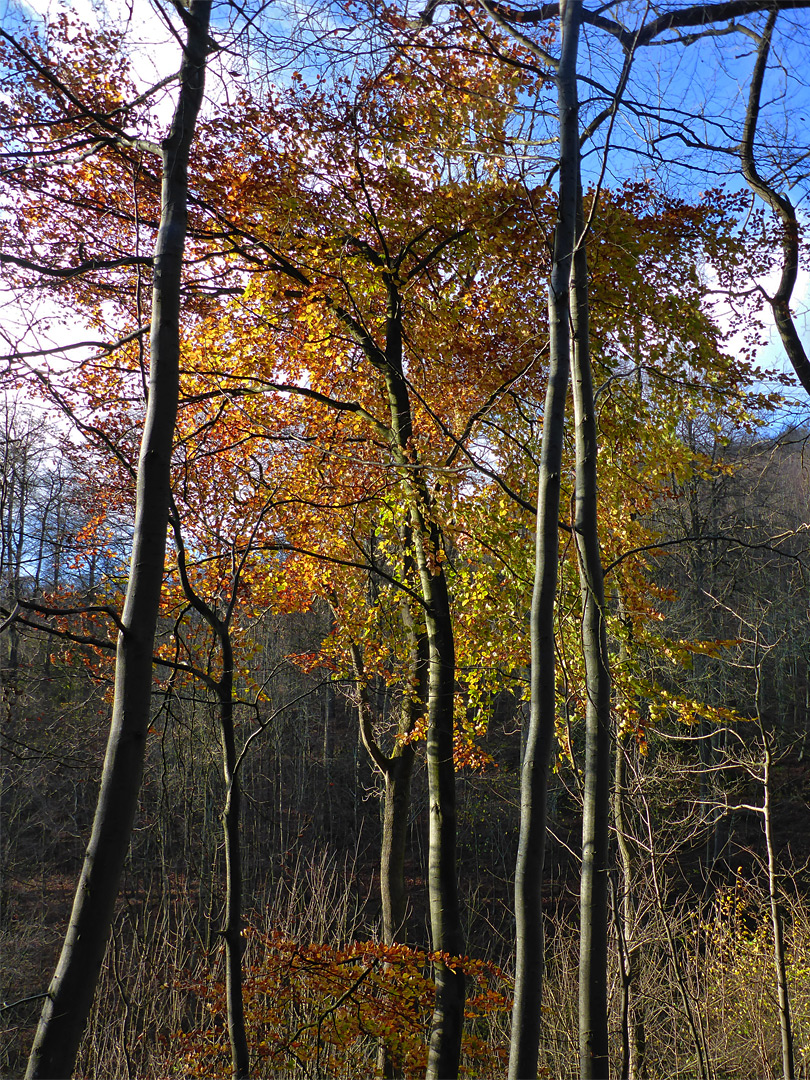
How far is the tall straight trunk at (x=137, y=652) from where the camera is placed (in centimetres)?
227

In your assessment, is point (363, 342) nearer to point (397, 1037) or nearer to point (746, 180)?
point (746, 180)

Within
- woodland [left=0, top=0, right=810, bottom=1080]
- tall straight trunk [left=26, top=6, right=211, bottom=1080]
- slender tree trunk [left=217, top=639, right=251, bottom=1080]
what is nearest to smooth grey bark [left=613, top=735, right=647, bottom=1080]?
woodland [left=0, top=0, right=810, bottom=1080]

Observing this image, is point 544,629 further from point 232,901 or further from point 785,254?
Answer: point 785,254

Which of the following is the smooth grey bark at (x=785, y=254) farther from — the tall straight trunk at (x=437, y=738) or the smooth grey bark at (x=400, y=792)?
the smooth grey bark at (x=400, y=792)

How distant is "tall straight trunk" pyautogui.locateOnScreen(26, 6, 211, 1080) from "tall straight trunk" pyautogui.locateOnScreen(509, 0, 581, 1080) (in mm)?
1565

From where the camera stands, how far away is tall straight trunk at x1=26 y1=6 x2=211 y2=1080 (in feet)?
7.43

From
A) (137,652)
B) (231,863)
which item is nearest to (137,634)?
(137,652)

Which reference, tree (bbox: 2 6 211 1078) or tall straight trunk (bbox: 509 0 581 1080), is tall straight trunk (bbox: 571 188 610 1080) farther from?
tree (bbox: 2 6 211 1078)

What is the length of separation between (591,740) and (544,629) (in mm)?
694

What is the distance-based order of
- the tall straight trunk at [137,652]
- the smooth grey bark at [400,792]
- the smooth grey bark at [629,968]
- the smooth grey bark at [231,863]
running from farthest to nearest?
the smooth grey bark at [400,792] → the smooth grey bark at [629,968] → the smooth grey bark at [231,863] → the tall straight trunk at [137,652]

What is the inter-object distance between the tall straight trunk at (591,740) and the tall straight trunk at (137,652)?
2.04 m

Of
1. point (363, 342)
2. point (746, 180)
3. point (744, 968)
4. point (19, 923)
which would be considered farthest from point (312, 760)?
point (746, 180)

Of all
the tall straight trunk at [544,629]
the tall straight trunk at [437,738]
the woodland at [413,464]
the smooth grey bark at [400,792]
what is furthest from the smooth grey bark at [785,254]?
the smooth grey bark at [400,792]

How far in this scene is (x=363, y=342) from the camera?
23.5 ft
